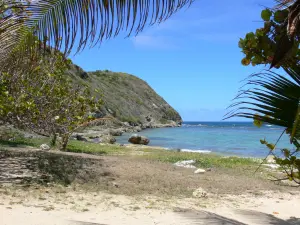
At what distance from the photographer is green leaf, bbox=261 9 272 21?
2846 mm

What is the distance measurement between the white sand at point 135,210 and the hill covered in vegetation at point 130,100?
52.0 metres

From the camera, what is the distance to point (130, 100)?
90.8 metres

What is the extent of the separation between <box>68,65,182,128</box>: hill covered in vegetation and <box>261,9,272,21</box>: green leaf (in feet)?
189

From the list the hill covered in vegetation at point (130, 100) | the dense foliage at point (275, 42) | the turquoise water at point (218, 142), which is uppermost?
the hill covered in vegetation at point (130, 100)

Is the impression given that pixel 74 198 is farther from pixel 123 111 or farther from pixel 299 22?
pixel 123 111

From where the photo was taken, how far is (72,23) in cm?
270

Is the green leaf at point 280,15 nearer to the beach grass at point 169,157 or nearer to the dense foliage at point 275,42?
the dense foliage at point 275,42

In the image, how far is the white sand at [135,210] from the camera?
6176 mm

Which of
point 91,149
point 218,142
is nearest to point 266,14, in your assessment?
point 91,149

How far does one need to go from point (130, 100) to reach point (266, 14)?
88.1 m

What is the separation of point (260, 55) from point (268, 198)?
7.39 m

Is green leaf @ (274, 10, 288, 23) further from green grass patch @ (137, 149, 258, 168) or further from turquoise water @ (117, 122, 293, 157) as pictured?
green grass patch @ (137, 149, 258, 168)

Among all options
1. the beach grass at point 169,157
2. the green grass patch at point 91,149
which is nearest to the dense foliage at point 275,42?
the beach grass at point 169,157

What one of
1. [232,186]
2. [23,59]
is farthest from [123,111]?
[23,59]
